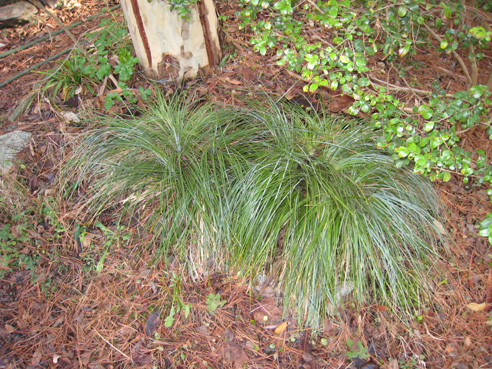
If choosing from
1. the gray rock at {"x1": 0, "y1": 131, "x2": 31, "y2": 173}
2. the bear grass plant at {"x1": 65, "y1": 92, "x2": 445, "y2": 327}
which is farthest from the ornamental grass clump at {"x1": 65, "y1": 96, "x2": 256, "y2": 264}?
the gray rock at {"x1": 0, "y1": 131, "x2": 31, "y2": 173}

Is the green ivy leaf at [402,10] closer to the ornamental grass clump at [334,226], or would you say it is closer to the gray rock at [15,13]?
the ornamental grass clump at [334,226]

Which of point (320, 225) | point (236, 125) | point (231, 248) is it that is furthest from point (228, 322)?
point (236, 125)

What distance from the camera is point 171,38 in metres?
3.01

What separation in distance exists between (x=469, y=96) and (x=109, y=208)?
8.30 ft

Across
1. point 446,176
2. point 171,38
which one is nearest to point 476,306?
point 446,176

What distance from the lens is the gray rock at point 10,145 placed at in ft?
9.66

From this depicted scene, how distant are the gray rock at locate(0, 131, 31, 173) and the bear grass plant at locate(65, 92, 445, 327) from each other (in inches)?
21.8

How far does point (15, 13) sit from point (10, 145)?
1.90 meters

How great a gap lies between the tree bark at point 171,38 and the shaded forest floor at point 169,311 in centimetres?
116

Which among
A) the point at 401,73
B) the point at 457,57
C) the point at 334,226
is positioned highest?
the point at 457,57

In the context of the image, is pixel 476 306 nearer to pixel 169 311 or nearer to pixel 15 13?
pixel 169 311

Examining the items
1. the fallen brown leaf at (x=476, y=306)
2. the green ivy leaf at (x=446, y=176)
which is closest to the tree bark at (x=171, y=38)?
the green ivy leaf at (x=446, y=176)

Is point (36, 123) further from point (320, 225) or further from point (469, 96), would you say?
point (469, 96)

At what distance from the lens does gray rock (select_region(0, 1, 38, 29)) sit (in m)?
4.01
